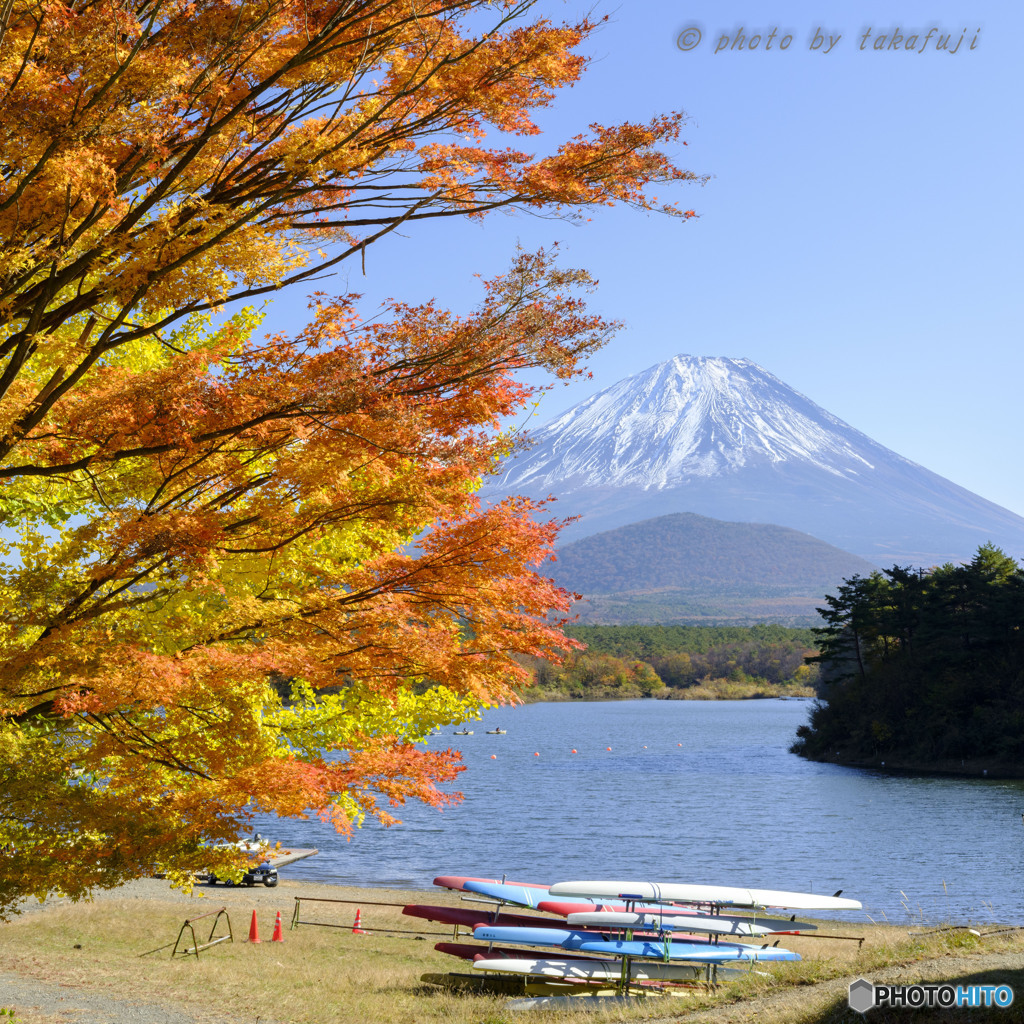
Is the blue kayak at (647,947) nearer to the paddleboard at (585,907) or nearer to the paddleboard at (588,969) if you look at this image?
the paddleboard at (588,969)

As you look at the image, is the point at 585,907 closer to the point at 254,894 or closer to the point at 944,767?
the point at 254,894

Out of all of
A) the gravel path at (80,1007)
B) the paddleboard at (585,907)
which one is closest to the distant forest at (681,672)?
the paddleboard at (585,907)

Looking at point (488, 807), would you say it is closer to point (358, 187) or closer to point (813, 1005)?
point (813, 1005)

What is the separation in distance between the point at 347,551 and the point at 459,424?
5.68 ft

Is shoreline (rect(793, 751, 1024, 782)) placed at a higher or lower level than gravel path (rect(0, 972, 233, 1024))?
higher

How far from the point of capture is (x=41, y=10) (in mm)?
5832

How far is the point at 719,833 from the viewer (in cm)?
3684

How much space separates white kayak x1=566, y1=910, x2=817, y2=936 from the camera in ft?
49.9

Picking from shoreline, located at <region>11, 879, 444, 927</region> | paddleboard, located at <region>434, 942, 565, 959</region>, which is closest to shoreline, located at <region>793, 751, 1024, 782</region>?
shoreline, located at <region>11, 879, 444, 927</region>

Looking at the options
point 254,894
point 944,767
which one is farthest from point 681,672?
point 254,894

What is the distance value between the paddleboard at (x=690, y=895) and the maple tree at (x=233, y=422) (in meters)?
9.68

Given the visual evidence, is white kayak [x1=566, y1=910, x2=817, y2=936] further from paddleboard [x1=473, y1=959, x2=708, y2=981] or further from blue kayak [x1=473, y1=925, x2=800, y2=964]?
paddleboard [x1=473, y1=959, x2=708, y2=981]

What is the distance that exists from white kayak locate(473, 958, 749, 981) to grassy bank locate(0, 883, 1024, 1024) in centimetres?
90

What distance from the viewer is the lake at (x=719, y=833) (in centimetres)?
2811
